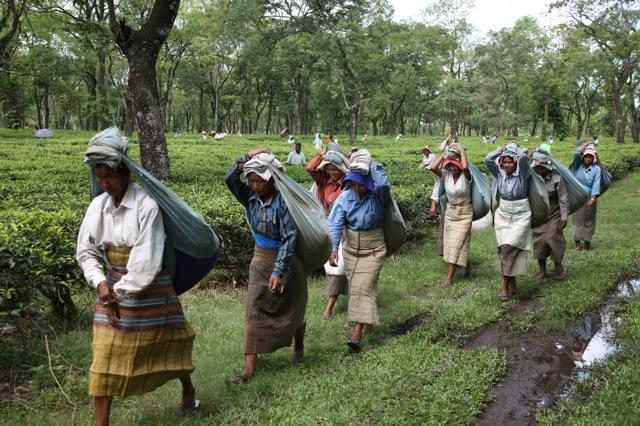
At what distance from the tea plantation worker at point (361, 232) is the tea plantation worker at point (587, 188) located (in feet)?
15.1

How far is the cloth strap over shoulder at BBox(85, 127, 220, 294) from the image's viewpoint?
9.12ft

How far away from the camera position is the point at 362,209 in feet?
15.4

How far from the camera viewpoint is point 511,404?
11.6 feet

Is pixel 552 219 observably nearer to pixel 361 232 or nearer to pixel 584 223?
pixel 584 223

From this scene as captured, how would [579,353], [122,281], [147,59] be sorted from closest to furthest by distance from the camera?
[122,281]
[579,353]
[147,59]

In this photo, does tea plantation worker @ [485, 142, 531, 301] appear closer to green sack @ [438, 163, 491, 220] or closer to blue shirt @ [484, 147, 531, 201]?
blue shirt @ [484, 147, 531, 201]

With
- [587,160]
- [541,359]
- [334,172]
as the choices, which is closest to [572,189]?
[587,160]

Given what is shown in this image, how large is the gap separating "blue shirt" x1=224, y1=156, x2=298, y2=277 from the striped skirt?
3.09 feet

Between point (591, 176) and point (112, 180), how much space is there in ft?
24.8

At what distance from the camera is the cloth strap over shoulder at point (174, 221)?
278 centimetres

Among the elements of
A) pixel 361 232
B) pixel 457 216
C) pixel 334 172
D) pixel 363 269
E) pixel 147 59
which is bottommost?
pixel 363 269

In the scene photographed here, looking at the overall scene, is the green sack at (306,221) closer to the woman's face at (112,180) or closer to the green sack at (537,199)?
the woman's face at (112,180)

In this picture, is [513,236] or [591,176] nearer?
[513,236]

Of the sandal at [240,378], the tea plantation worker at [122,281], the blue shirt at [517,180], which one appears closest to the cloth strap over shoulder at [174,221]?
the tea plantation worker at [122,281]
